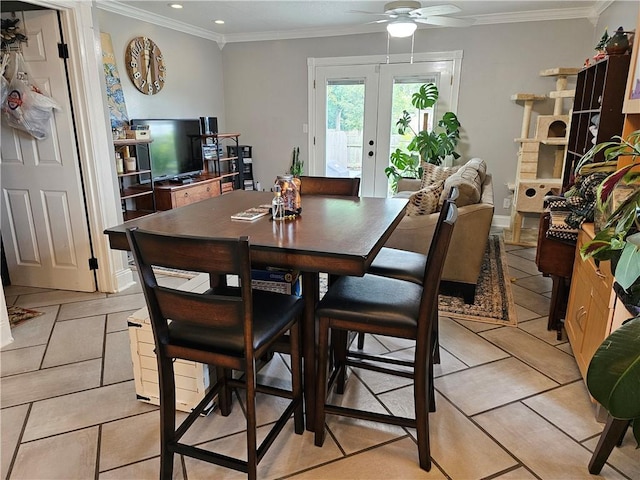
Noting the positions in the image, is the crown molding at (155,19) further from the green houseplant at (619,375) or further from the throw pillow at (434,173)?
the green houseplant at (619,375)

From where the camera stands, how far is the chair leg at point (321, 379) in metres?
1.62

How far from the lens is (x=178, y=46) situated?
208 inches

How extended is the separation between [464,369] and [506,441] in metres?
0.54

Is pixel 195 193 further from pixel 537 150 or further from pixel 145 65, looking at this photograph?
pixel 537 150

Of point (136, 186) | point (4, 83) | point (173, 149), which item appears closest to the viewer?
point (4, 83)

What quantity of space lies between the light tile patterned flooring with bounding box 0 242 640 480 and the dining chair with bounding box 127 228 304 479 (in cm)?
26

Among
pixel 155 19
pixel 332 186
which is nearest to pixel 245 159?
pixel 155 19

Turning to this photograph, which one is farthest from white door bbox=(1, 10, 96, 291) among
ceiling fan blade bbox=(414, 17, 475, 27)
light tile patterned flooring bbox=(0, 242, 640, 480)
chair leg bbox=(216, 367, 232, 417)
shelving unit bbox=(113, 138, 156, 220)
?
ceiling fan blade bbox=(414, 17, 475, 27)

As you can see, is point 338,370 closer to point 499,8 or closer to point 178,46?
point 499,8

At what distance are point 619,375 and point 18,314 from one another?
3344 mm

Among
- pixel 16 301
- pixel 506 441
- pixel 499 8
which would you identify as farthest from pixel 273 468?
pixel 499 8

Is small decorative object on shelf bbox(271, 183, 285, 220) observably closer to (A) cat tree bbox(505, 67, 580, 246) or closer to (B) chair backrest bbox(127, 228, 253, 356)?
(B) chair backrest bbox(127, 228, 253, 356)

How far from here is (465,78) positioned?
5.16 m

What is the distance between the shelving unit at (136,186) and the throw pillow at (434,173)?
291 centimetres
